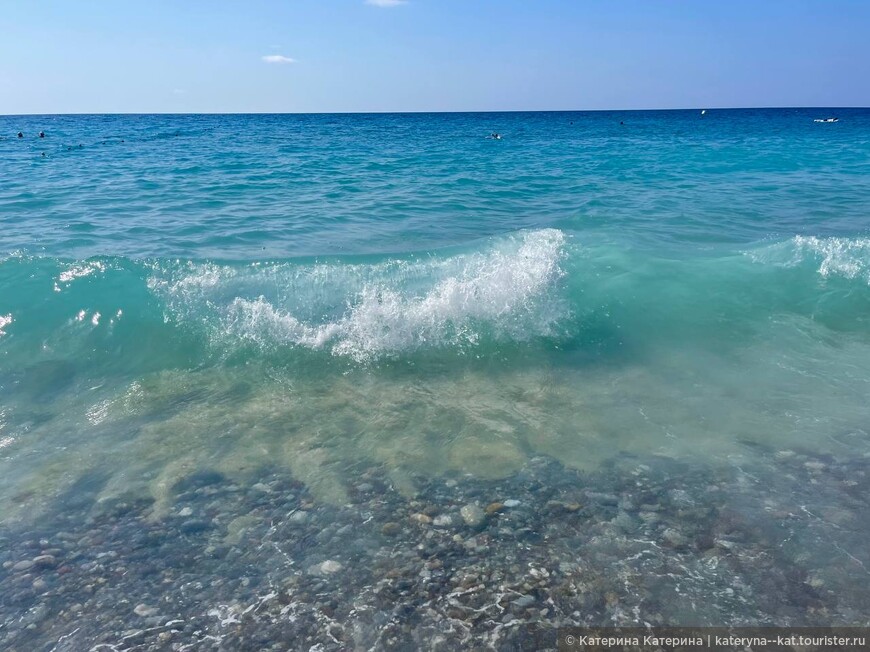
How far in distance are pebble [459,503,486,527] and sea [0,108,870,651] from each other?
1.1 inches

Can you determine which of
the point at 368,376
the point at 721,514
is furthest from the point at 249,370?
the point at 721,514

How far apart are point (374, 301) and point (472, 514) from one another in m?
5.10

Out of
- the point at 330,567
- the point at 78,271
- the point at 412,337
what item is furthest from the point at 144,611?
the point at 78,271

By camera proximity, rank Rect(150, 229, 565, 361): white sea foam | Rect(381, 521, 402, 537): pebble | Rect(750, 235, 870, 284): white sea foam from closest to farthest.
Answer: Rect(381, 521, 402, 537): pebble, Rect(150, 229, 565, 361): white sea foam, Rect(750, 235, 870, 284): white sea foam

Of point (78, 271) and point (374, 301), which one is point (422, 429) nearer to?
point (374, 301)

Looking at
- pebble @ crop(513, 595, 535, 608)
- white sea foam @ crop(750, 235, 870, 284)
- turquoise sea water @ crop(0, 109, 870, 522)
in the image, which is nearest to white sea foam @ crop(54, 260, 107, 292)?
turquoise sea water @ crop(0, 109, 870, 522)

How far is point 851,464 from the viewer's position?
5.95 metres

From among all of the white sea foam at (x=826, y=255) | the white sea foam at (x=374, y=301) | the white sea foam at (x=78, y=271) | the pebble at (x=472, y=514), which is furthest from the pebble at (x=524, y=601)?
the white sea foam at (x=826, y=255)

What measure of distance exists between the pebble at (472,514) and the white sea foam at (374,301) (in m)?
3.68

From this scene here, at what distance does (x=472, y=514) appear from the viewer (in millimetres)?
5445

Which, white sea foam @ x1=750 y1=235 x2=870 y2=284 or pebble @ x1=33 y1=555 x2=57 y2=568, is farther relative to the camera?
white sea foam @ x1=750 y1=235 x2=870 y2=284

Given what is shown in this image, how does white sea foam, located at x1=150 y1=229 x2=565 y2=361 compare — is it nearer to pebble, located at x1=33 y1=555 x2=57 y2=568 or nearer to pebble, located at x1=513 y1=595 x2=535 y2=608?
pebble, located at x1=33 y1=555 x2=57 y2=568

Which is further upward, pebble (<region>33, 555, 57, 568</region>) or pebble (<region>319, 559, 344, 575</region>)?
pebble (<region>33, 555, 57, 568</region>)

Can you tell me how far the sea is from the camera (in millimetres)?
4543
